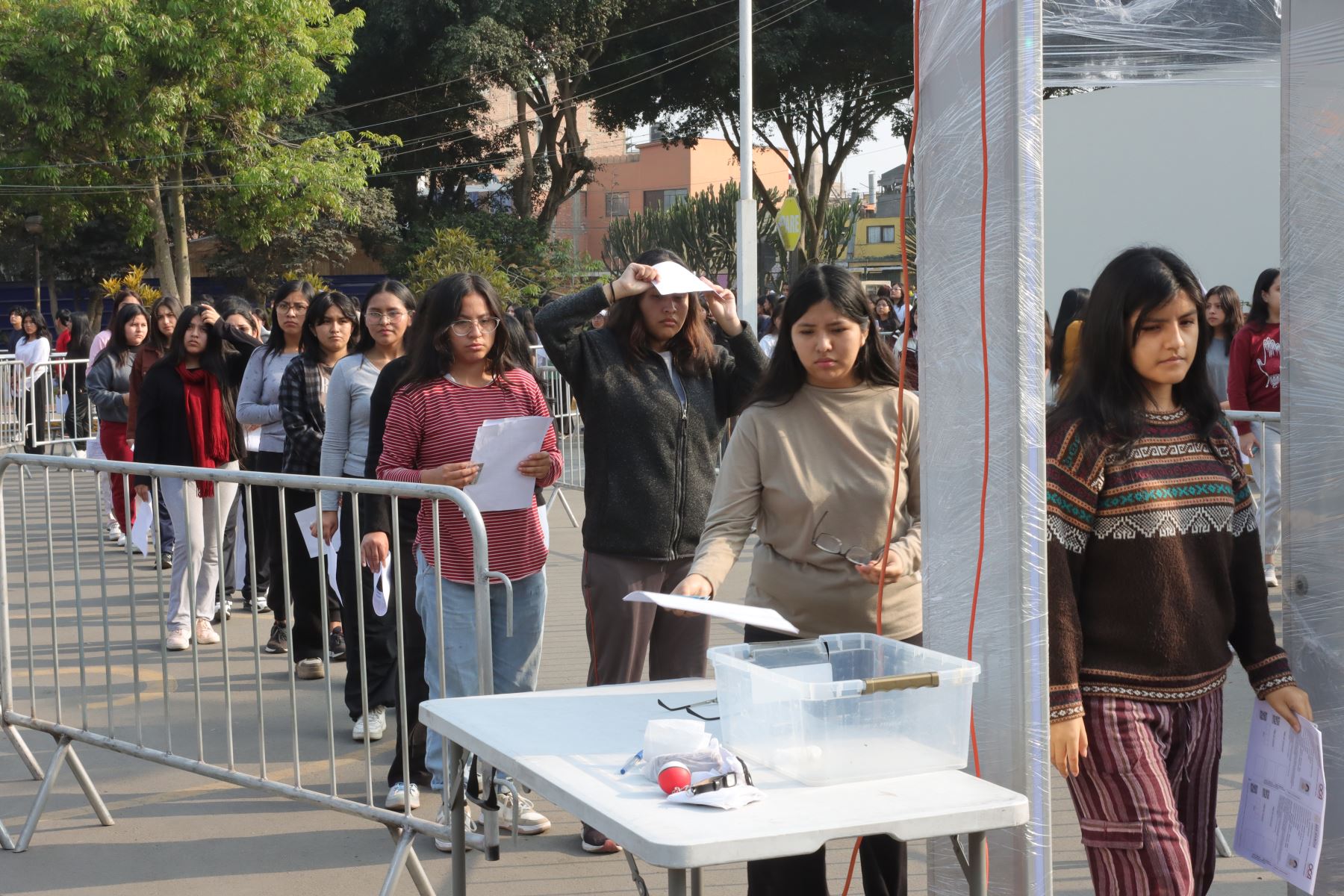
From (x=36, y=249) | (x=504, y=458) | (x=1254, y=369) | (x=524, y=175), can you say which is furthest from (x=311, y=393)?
(x=36, y=249)

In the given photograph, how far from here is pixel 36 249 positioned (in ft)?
114

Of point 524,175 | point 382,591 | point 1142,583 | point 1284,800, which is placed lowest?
point 1284,800

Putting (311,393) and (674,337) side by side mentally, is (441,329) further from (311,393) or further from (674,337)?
(311,393)

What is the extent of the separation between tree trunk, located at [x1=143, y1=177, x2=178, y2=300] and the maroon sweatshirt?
25149mm

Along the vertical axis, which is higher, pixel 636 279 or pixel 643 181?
pixel 643 181

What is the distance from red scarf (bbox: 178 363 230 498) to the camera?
7543 millimetres

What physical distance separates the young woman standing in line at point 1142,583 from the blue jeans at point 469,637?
2.00 m

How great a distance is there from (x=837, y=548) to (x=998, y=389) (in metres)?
0.92

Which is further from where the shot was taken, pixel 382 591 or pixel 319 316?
pixel 319 316

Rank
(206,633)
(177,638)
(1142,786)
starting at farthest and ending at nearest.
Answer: (206,633), (177,638), (1142,786)

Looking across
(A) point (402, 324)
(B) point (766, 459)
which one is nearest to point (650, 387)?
(B) point (766, 459)

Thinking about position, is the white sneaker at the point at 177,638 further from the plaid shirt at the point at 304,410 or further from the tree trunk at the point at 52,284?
the tree trunk at the point at 52,284

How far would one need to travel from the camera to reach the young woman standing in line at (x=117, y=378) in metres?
9.88

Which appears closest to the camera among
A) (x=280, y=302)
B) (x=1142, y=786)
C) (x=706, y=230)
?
(x=1142, y=786)
